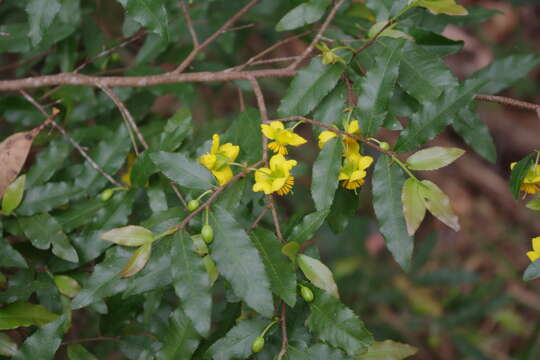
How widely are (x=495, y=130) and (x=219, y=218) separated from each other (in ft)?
7.93

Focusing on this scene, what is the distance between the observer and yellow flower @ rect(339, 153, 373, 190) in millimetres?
967

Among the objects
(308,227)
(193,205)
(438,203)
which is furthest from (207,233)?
(438,203)

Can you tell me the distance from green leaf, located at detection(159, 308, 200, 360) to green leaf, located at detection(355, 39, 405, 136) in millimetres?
504

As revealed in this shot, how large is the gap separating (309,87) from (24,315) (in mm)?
767

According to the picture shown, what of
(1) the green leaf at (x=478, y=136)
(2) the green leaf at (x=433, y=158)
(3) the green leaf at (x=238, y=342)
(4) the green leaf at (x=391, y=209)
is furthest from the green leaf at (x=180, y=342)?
(1) the green leaf at (x=478, y=136)

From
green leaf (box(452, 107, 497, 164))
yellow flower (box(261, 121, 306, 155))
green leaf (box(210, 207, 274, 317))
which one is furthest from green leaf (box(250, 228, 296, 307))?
green leaf (box(452, 107, 497, 164))

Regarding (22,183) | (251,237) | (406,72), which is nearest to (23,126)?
(22,183)

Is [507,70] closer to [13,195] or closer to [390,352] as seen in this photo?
[390,352]

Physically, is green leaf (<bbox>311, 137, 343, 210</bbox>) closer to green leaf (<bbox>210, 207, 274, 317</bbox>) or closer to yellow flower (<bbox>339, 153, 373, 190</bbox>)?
yellow flower (<bbox>339, 153, 373, 190</bbox>)

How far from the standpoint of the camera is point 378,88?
3.30 feet

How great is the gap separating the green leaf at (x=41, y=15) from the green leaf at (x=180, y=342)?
662 millimetres

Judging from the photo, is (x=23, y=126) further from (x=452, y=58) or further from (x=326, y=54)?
(x=452, y=58)

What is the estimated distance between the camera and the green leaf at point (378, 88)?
1.00 m

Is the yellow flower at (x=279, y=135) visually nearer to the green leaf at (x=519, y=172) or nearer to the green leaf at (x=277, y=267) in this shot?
the green leaf at (x=277, y=267)
